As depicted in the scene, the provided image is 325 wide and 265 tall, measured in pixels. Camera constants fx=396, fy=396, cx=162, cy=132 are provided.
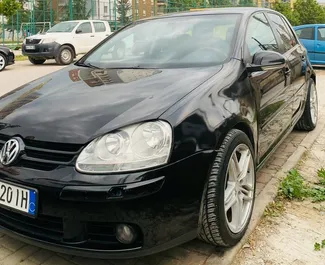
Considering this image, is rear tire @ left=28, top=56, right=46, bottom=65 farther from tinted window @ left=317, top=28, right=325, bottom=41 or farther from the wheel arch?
the wheel arch

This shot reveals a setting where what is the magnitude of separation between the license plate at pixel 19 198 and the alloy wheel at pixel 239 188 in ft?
3.40

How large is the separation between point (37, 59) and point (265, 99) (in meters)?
14.1

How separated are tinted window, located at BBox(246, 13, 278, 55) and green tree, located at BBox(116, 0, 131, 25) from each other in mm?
22251

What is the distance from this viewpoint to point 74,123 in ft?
6.68

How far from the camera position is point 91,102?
2.24 meters

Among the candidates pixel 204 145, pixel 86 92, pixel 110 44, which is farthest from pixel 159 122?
pixel 110 44

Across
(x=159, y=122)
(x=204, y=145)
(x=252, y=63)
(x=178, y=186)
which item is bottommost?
(x=178, y=186)

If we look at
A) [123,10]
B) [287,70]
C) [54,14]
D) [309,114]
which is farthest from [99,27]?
[287,70]

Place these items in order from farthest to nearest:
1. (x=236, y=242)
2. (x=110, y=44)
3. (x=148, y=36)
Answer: (x=110, y=44) < (x=148, y=36) < (x=236, y=242)

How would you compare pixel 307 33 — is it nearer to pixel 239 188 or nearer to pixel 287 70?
pixel 287 70

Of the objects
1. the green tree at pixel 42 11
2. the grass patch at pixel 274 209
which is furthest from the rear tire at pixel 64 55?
the grass patch at pixel 274 209

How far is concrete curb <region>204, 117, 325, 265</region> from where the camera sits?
229cm

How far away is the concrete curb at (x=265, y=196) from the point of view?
2293 millimetres

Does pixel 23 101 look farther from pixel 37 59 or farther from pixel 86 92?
pixel 37 59
